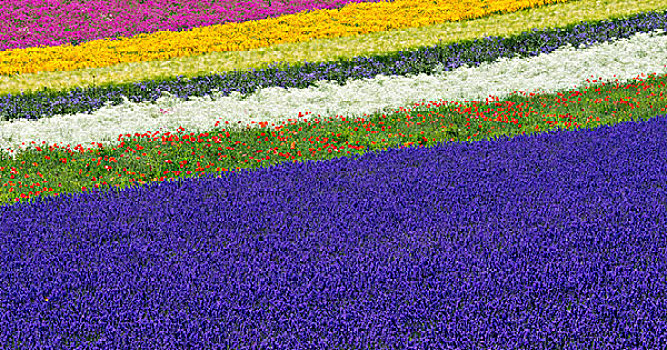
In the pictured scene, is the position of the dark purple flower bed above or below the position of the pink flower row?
above

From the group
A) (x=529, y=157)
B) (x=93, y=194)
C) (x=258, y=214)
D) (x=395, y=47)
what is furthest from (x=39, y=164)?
(x=395, y=47)

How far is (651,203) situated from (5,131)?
1232 centimetres

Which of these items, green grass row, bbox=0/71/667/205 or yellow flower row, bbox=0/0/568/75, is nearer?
green grass row, bbox=0/71/667/205

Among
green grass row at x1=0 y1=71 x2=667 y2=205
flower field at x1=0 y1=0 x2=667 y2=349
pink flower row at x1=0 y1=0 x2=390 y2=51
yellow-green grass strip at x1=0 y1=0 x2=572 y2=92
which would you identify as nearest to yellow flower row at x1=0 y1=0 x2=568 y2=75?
yellow-green grass strip at x1=0 y1=0 x2=572 y2=92

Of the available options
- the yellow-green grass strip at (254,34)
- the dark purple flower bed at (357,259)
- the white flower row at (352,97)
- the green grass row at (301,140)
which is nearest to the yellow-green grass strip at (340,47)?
the yellow-green grass strip at (254,34)

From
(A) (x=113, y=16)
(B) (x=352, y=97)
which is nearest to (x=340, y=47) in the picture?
(B) (x=352, y=97)

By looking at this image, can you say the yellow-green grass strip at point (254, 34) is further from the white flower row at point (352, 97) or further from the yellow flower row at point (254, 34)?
the white flower row at point (352, 97)

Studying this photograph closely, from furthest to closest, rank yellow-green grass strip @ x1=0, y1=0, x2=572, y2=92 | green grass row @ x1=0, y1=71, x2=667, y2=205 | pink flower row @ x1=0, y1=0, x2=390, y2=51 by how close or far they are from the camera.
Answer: pink flower row @ x1=0, y1=0, x2=390, y2=51
yellow-green grass strip @ x1=0, y1=0, x2=572, y2=92
green grass row @ x1=0, y1=71, x2=667, y2=205

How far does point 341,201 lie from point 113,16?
72.5 feet

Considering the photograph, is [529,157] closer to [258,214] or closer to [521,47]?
[258,214]

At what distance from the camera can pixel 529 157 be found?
8.88m

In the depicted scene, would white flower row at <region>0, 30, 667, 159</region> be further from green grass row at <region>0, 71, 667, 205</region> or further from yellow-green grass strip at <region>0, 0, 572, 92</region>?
yellow-green grass strip at <region>0, 0, 572, 92</region>

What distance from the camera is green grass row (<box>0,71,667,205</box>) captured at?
10.2 meters

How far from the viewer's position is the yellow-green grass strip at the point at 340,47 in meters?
16.5
